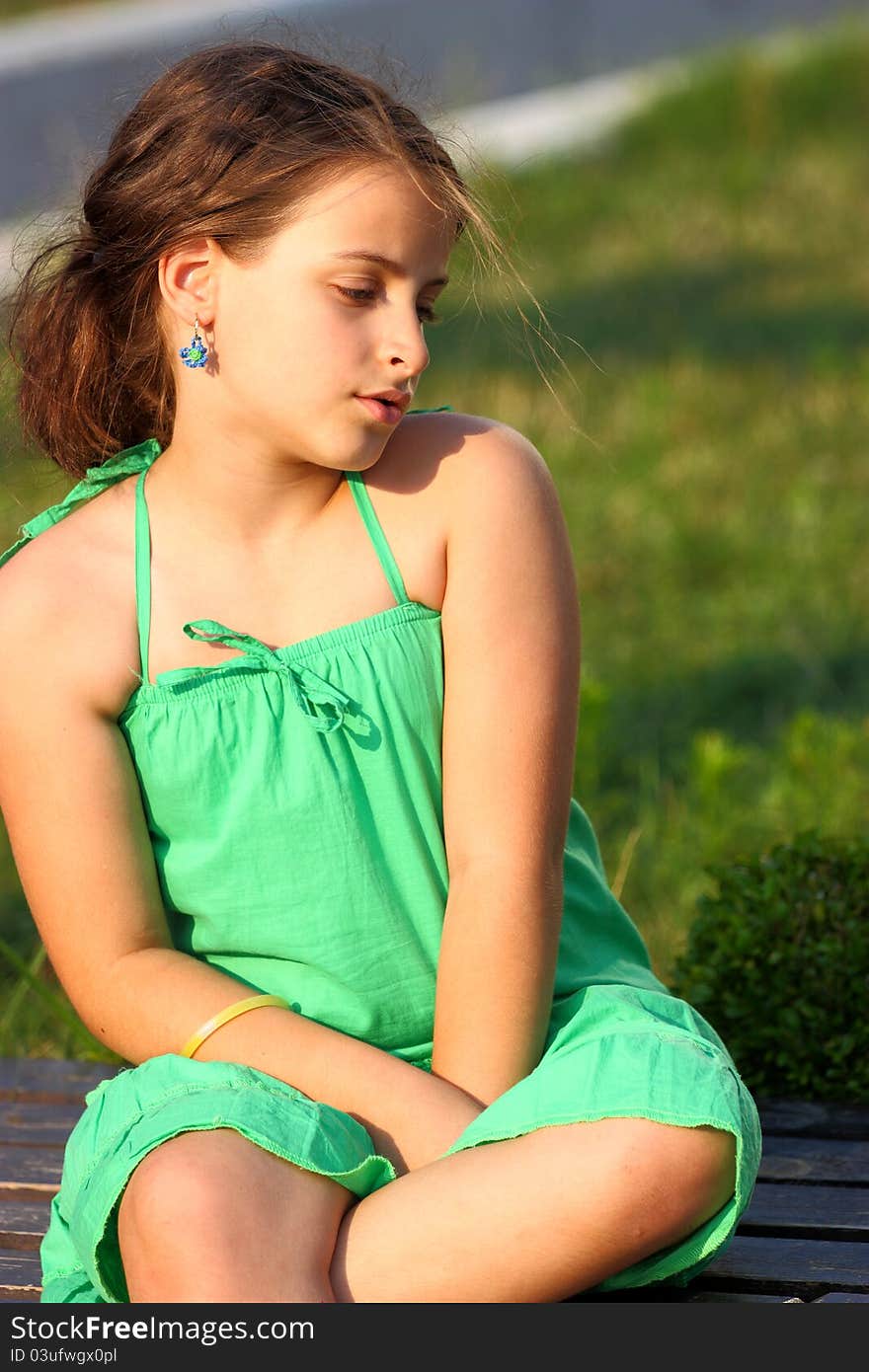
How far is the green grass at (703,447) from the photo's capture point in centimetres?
426

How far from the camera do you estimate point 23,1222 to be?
8.27 ft

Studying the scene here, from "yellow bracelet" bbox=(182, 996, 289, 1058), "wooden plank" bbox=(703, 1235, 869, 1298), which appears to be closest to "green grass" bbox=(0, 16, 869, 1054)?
"yellow bracelet" bbox=(182, 996, 289, 1058)

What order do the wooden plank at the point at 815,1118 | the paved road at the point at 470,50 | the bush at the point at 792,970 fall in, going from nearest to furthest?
1. the wooden plank at the point at 815,1118
2. the bush at the point at 792,970
3. the paved road at the point at 470,50

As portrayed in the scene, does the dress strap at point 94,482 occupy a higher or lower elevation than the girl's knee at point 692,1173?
higher

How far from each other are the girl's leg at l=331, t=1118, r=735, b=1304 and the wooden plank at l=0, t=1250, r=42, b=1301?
0.45 m

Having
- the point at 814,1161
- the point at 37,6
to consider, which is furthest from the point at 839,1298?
the point at 37,6

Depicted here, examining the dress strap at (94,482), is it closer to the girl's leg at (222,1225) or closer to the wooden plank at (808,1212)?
the girl's leg at (222,1225)

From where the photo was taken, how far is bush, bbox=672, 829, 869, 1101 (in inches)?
114

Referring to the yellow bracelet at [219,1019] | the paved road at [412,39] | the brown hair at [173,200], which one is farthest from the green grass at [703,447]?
the paved road at [412,39]

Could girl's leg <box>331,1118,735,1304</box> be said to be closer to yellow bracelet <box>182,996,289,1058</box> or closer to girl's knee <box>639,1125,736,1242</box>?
girl's knee <box>639,1125,736,1242</box>

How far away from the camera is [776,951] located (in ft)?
9.71

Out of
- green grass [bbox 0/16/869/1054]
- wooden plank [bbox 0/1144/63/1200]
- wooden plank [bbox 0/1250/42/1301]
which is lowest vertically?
green grass [bbox 0/16/869/1054]

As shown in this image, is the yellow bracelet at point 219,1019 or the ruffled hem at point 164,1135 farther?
the yellow bracelet at point 219,1019

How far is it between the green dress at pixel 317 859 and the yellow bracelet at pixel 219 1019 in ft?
0.20
